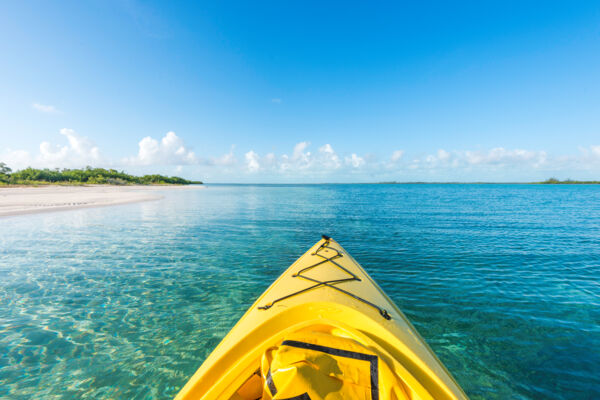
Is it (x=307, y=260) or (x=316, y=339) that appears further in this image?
(x=307, y=260)

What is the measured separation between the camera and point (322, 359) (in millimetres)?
2494

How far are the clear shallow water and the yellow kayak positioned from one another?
74.5 inches

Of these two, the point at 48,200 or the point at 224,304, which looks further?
the point at 48,200

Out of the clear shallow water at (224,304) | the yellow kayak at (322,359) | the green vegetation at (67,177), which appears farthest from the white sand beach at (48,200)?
the yellow kayak at (322,359)

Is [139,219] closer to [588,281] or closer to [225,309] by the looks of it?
[225,309]

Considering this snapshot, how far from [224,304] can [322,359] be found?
14.8 ft

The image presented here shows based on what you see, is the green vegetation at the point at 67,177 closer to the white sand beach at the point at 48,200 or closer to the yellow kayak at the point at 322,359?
the white sand beach at the point at 48,200

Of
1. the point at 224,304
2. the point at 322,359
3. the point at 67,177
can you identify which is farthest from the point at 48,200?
the point at 67,177

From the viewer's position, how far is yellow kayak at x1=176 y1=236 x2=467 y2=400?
2.34m

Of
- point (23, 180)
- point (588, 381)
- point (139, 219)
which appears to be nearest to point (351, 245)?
point (588, 381)

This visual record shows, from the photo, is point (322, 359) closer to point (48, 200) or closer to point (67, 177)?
point (48, 200)

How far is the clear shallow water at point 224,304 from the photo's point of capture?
13.0 feet

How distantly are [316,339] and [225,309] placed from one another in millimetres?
4065

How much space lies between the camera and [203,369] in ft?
8.65
